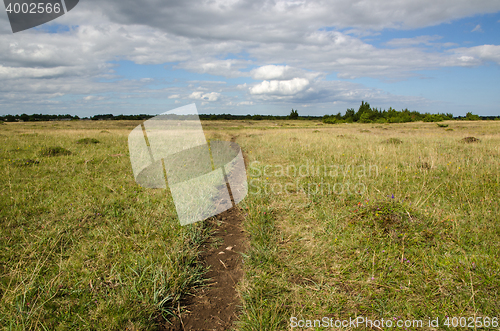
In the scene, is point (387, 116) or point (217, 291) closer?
point (217, 291)

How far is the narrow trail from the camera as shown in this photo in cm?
295

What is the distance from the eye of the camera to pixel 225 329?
9.45ft

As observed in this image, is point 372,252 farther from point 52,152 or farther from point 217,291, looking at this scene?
point 52,152

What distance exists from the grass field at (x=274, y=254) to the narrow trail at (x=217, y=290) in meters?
0.18

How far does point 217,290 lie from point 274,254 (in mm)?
1080

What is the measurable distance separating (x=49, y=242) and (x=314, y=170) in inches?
290

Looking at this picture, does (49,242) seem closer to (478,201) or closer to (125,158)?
(125,158)

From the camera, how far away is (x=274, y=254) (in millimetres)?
4070

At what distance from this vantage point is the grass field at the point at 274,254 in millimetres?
2936

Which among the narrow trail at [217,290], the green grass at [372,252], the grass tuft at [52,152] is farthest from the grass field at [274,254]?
the grass tuft at [52,152]

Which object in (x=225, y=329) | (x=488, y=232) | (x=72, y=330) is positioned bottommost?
(x=225, y=329)

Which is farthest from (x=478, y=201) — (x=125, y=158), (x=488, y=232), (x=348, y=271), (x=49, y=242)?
(x=125, y=158)

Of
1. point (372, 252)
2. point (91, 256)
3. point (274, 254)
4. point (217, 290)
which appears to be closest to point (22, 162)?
point (91, 256)

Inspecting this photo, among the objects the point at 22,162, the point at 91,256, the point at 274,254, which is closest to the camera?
the point at 91,256
